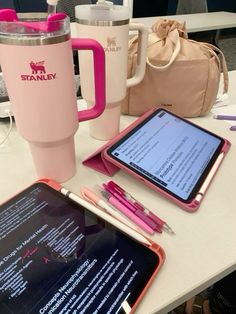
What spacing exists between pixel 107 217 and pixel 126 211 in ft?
0.11

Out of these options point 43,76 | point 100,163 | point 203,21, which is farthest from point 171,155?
point 203,21

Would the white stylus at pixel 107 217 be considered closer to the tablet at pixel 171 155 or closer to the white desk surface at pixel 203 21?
the tablet at pixel 171 155

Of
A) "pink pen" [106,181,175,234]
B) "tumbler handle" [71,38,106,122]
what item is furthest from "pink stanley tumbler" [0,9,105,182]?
"pink pen" [106,181,175,234]

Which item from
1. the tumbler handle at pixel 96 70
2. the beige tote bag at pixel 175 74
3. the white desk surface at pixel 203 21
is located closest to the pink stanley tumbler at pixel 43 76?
the tumbler handle at pixel 96 70

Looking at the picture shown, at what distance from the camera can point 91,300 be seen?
32 cm

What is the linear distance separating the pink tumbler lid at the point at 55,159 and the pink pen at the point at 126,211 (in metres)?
0.08

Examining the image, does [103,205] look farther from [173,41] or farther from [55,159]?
[173,41]

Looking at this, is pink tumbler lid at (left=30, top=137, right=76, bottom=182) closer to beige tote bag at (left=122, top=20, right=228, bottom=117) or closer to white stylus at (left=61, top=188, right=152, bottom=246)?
white stylus at (left=61, top=188, right=152, bottom=246)

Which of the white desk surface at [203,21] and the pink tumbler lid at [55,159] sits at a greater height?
the pink tumbler lid at [55,159]

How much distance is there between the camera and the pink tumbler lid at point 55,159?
46 centimetres

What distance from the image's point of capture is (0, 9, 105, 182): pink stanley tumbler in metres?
0.36

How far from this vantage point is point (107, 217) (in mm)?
412

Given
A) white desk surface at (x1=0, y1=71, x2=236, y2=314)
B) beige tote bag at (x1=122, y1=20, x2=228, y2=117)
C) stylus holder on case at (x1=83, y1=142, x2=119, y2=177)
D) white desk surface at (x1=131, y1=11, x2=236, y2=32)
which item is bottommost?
white desk surface at (x1=131, y1=11, x2=236, y2=32)

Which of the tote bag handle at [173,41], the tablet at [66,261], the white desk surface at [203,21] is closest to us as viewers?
the tablet at [66,261]
